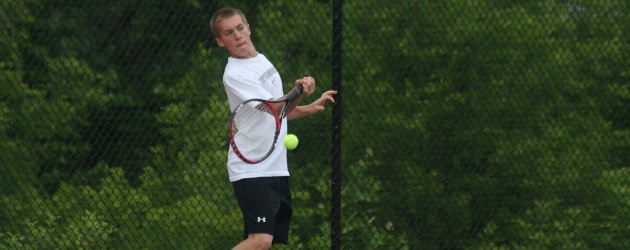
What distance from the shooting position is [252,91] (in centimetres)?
461

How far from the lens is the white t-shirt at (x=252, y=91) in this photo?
4.61m

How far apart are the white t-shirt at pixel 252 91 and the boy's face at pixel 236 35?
0.12 ft

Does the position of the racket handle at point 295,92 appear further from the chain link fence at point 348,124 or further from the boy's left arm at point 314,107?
the chain link fence at point 348,124

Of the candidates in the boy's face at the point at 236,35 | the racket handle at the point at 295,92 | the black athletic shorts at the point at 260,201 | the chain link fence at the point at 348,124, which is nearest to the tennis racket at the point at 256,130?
the racket handle at the point at 295,92

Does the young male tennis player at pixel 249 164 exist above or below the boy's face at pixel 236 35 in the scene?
below

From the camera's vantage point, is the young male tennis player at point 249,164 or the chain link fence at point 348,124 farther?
the chain link fence at point 348,124

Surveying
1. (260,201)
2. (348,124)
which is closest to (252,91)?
(260,201)

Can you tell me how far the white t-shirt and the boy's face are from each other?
0.12 feet

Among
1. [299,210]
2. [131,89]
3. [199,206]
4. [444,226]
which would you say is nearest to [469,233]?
[444,226]

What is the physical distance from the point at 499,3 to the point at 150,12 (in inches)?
80.7

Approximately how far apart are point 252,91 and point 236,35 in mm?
265

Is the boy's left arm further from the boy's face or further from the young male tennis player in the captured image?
the boy's face

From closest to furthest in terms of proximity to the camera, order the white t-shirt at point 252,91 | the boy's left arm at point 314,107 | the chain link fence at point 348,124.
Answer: the white t-shirt at point 252,91
the boy's left arm at point 314,107
the chain link fence at point 348,124

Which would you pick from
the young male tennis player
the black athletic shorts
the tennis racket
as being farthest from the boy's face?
the black athletic shorts
